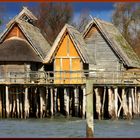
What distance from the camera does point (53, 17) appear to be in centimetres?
7894

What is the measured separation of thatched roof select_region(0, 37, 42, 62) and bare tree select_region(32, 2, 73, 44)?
114 feet

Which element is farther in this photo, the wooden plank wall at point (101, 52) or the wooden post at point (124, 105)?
the wooden plank wall at point (101, 52)

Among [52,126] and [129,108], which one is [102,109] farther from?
[52,126]

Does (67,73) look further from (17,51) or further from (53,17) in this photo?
(53,17)

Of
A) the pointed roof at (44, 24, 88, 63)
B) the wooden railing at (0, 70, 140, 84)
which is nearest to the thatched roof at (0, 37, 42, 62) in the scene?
the wooden railing at (0, 70, 140, 84)

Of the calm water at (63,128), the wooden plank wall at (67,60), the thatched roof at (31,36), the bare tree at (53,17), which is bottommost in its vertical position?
the calm water at (63,128)

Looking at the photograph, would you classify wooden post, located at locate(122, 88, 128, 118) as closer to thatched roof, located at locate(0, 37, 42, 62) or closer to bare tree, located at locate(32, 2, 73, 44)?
thatched roof, located at locate(0, 37, 42, 62)

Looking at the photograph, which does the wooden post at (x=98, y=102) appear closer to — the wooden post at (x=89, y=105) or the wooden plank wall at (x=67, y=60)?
the wooden plank wall at (x=67, y=60)

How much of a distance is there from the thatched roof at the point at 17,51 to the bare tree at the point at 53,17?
A: 114 ft

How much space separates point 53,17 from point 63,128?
1971 inches

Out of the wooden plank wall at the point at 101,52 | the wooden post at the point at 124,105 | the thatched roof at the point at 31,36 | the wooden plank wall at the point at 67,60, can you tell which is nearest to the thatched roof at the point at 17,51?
the thatched roof at the point at 31,36

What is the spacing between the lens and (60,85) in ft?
120

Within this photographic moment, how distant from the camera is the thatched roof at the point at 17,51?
4088 centimetres

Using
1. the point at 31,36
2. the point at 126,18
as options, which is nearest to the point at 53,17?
the point at 126,18
